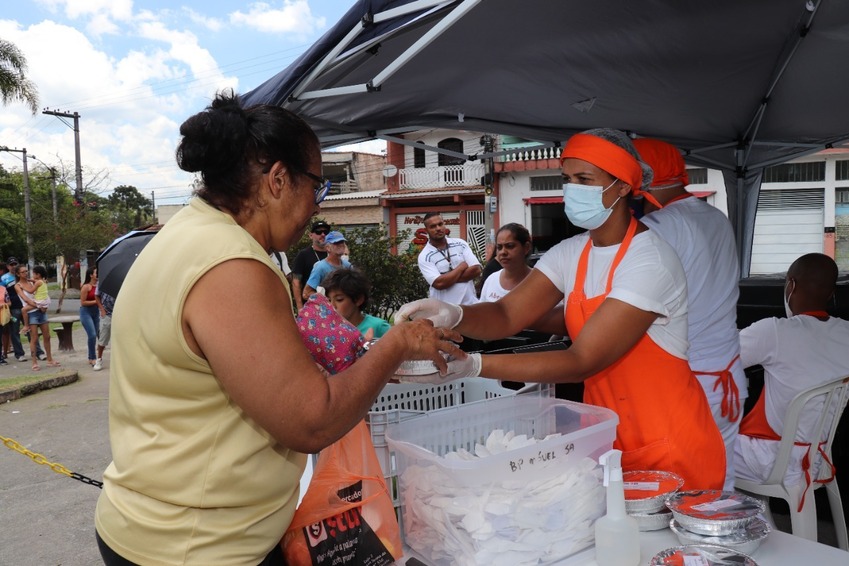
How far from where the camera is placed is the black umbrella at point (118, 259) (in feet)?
12.8

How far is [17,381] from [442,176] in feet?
66.2

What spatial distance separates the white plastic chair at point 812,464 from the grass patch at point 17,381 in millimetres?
8661

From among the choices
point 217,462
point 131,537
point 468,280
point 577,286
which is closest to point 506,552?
point 217,462

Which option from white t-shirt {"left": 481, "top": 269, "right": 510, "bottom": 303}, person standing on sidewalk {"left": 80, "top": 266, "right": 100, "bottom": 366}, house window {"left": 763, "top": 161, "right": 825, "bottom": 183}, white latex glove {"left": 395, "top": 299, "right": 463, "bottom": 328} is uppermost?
house window {"left": 763, "top": 161, "right": 825, "bottom": 183}

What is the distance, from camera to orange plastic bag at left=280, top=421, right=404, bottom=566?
1.28 meters

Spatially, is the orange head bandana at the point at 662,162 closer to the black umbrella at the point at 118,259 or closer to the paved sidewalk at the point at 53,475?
the black umbrella at the point at 118,259

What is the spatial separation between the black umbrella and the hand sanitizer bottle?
331cm

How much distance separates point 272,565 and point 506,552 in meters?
0.47

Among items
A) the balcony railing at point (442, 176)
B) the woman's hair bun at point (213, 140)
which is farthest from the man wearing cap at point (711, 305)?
the balcony railing at point (442, 176)

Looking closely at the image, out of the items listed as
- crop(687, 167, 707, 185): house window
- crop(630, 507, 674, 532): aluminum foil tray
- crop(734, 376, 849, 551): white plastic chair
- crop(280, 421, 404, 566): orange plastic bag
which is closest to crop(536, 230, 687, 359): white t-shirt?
crop(630, 507, 674, 532): aluminum foil tray

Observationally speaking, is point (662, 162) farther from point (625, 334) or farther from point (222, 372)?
point (222, 372)

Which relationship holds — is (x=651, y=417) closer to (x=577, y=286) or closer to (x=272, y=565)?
(x=577, y=286)

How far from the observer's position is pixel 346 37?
7.45 feet

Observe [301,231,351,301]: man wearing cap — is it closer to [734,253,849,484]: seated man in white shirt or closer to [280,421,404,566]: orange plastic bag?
[734,253,849,484]: seated man in white shirt
